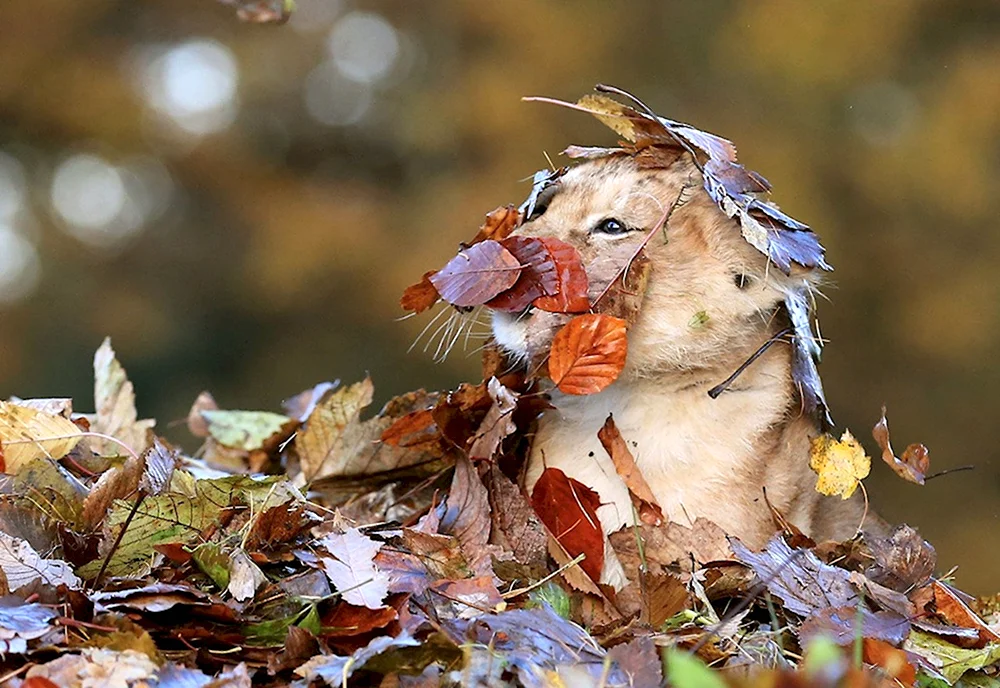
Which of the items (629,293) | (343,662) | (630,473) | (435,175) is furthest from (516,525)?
(435,175)

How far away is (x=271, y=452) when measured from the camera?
9.11 feet

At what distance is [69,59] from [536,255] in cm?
675

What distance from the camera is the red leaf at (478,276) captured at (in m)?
2.07

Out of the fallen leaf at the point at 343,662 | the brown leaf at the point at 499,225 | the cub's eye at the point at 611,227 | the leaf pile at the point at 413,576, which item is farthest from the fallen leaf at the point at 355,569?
the cub's eye at the point at 611,227

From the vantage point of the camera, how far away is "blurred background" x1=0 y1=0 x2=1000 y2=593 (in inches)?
264

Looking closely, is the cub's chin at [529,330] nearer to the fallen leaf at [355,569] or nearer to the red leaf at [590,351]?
the red leaf at [590,351]

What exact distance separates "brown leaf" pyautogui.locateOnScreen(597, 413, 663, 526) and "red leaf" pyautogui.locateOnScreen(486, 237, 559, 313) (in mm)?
269

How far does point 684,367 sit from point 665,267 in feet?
0.62

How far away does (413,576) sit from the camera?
1749mm

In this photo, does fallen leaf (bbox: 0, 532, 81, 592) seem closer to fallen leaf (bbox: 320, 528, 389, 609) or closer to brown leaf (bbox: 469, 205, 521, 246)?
fallen leaf (bbox: 320, 528, 389, 609)

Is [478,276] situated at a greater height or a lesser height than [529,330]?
greater

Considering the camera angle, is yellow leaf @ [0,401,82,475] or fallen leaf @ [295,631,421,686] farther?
yellow leaf @ [0,401,82,475]

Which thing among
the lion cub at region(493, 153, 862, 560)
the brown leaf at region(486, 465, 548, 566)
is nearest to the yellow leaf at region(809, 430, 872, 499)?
the lion cub at region(493, 153, 862, 560)

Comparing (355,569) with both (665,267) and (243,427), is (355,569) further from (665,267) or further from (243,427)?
(243,427)
